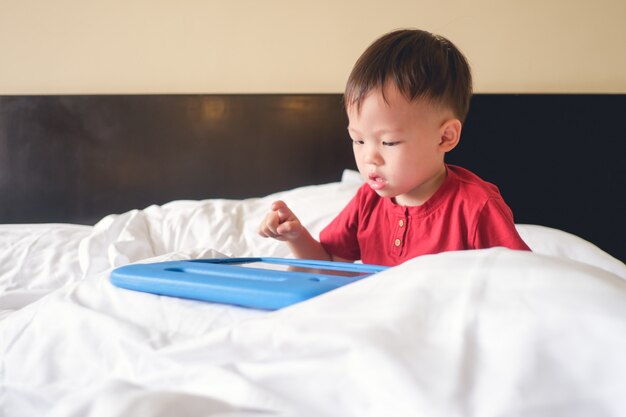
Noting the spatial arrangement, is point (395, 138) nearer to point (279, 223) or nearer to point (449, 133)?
point (449, 133)

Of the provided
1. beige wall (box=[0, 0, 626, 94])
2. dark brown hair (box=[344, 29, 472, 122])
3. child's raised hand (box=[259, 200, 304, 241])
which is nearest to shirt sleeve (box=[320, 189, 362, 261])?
child's raised hand (box=[259, 200, 304, 241])

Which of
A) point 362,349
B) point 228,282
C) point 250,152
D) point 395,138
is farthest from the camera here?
point 250,152

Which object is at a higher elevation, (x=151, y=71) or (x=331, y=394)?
(x=151, y=71)

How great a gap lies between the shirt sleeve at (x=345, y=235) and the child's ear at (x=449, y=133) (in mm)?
211

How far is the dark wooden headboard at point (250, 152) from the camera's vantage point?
5.58 feet

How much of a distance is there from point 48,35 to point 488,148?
5.54 ft

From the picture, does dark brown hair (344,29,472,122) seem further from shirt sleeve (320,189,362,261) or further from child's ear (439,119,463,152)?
shirt sleeve (320,189,362,261)

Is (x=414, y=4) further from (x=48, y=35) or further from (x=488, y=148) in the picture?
(x=48, y=35)

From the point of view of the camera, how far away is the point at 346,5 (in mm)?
1926

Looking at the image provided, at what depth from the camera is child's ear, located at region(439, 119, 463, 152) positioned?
2.88 feet

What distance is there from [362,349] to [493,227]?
526 mm

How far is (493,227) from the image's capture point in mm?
871

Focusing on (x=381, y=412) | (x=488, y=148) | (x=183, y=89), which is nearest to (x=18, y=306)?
(x=381, y=412)

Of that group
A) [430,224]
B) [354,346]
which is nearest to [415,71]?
[430,224]
